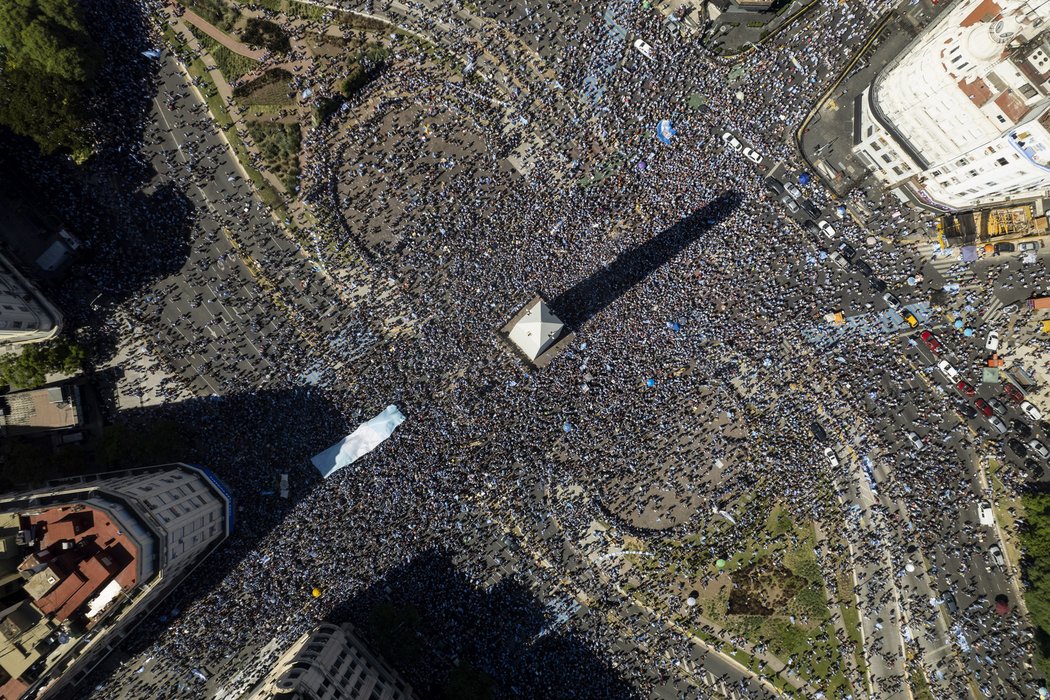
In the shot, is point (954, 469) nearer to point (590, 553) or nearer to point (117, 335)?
point (590, 553)

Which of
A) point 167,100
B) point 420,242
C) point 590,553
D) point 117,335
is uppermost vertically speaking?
point 167,100

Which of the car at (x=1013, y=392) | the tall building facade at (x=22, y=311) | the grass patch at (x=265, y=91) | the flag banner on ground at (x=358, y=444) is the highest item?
the grass patch at (x=265, y=91)

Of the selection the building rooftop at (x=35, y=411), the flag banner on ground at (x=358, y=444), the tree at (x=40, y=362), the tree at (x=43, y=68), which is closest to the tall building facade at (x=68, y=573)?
the building rooftop at (x=35, y=411)

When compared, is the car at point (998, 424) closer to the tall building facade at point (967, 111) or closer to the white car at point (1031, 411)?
the white car at point (1031, 411)

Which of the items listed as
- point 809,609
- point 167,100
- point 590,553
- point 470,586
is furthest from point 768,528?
point 167,100

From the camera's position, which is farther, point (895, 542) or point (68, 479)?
point (895, 542)

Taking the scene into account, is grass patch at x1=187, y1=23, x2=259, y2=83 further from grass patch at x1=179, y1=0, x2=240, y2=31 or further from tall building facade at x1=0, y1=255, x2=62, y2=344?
tall building facade at x1=0, y1=255, x2=62, y2=344
